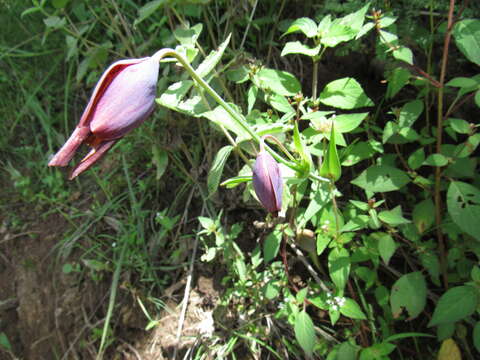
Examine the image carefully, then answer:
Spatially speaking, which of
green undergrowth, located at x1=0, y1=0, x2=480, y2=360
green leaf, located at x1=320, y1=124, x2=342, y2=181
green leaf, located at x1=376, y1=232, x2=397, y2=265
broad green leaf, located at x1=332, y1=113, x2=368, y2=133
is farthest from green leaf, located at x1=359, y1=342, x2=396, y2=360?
broad green leaf, located at x1=332, y1=113, x2=368, y2=133

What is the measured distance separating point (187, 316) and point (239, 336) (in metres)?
0.26

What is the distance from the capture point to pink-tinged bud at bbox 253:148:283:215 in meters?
0.81

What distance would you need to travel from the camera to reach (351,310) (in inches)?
42.4

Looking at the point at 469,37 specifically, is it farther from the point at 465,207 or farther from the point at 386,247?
the point at 386,247

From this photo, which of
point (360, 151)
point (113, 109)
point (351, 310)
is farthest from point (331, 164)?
point (113, 109)

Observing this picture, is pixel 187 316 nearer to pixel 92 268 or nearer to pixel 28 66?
pixel 92 268

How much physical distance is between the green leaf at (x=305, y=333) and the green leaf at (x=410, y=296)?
0.25 metres

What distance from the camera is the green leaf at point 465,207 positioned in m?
0.97

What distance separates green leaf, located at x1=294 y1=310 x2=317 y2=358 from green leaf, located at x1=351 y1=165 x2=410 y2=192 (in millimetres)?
436

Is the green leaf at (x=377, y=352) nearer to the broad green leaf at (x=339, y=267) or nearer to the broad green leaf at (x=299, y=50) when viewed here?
Answer: the broad green leaf at (x=339, y=267)

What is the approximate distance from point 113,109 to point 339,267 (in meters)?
0.76

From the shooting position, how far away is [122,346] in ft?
5.14

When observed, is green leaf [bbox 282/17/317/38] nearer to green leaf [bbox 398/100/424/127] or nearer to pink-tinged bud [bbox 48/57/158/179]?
green leaf [bbox 398/100/424/127]

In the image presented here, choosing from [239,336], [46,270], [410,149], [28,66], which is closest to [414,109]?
[410,149]
